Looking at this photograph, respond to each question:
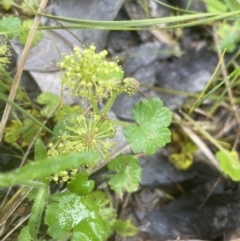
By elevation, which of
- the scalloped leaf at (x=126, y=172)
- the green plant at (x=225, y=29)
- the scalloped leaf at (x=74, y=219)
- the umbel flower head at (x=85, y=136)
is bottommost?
the scalloped leaf at (x=74, y=219)

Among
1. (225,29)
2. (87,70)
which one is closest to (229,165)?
(87,70)

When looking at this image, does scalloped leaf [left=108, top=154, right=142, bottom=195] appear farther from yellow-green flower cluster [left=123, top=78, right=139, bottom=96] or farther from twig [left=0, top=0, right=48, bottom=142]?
twig [left=0, top=0, right=48, bottom=142]

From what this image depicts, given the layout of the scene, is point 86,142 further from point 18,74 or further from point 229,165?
point 229,165

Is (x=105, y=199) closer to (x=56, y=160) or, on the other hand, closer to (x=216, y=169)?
(x=216, y=169)

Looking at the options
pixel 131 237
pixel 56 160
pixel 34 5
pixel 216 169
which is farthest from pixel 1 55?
pixel 216 169

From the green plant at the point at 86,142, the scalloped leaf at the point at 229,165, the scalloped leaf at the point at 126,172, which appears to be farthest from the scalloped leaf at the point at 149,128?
the scalloped leaf at the point at 229,165

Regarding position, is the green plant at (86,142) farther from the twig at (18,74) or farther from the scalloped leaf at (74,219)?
the twig at (18,74)
